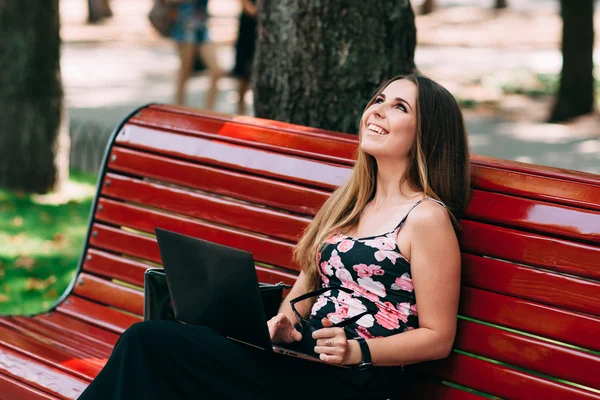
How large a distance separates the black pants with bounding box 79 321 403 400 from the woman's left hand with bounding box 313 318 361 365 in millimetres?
83

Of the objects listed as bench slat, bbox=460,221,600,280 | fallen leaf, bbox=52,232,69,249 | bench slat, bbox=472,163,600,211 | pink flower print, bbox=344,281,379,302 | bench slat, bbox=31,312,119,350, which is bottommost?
fallen leaf, bbox=52,232,69,249

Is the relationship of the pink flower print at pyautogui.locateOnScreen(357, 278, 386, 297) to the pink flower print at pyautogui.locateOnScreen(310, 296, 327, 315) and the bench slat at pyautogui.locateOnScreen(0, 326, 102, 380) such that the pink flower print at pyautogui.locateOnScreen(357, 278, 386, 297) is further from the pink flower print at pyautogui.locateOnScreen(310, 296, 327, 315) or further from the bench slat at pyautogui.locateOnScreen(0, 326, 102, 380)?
the bench slat at pyautogui.locateOnScreen(0, 326, 102, 380)

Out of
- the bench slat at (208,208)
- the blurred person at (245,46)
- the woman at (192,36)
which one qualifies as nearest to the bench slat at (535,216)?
the bench slat at (208,208)

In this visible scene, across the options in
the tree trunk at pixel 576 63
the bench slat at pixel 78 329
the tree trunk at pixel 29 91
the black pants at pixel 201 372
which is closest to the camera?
the black pants at pixel 201 372

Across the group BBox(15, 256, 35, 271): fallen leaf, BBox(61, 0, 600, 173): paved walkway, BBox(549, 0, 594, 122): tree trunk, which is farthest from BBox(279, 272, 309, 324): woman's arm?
BBox(549, 0, 594, 122): tree trunk

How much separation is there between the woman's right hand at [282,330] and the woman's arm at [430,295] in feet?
0.82

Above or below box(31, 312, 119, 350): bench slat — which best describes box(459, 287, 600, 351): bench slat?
above

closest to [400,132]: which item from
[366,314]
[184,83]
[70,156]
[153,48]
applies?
[366,314]

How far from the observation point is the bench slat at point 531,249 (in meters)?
2.65

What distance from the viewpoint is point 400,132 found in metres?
2.85

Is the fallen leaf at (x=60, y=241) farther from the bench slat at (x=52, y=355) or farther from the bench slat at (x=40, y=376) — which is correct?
the bench slat at (x=40, y=376)

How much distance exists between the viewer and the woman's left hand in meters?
2.57

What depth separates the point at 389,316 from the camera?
2.77 m

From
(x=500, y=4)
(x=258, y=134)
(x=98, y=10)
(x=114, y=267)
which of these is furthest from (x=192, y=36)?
(x=500, y=4)
